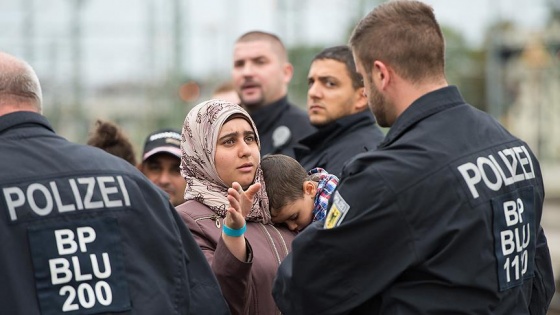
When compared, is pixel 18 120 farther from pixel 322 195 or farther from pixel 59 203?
pixel 322 195

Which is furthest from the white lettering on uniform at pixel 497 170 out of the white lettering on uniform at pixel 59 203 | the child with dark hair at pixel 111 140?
the child with dark hair at pixel 111 140

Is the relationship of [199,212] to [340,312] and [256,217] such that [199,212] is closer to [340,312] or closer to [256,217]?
[256,217]

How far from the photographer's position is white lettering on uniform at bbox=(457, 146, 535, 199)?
133 inches

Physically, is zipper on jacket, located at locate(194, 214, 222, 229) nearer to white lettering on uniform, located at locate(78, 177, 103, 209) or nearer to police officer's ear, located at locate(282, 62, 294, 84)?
white lettering on uniform, located at locate(78, 177, 103, 209)

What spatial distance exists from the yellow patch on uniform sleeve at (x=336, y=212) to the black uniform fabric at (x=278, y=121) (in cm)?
346

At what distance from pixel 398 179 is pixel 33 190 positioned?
1208 millimetres

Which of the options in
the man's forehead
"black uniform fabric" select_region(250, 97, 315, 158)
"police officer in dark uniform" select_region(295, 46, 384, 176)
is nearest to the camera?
"police officer in dark uniform" select_region(295, 46, 384, 176)

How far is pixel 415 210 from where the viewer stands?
329 centimetres

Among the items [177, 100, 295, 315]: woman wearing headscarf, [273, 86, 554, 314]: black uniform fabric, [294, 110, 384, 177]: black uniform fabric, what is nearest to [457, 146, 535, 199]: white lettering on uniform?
[273, 86, 554, 314]: black uniform fabric

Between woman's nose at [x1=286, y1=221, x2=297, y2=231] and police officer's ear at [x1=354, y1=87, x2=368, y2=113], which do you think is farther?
police officer's ear at [x1=354, y1=87, x2=368, y2=113]

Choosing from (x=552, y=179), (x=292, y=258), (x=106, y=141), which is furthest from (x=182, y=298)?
(x=552, y=179)

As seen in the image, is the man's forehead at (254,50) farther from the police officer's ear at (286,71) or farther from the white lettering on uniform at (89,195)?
the white lettering on uniform at (89,195)

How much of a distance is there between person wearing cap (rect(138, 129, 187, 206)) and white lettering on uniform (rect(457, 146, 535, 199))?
2.66 meters

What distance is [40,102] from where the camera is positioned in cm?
346
